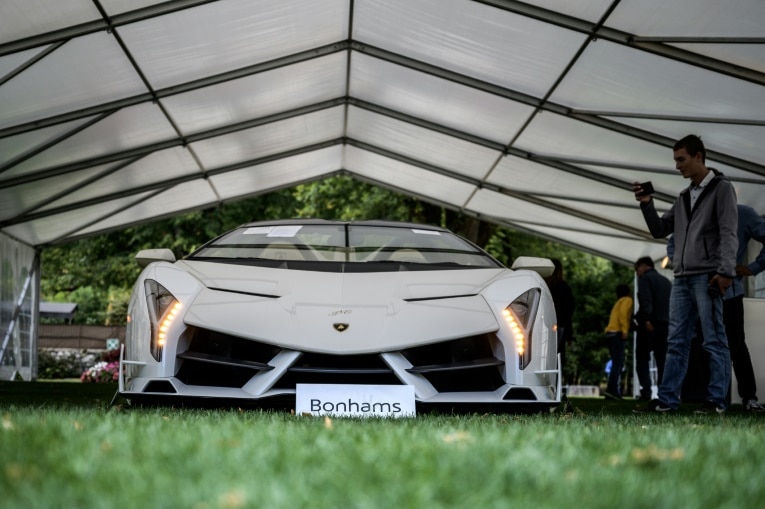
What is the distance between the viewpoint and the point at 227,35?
1141 centimetres

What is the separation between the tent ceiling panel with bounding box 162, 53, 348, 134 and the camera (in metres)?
13.3

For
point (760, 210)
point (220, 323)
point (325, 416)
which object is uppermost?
point (760, 210)

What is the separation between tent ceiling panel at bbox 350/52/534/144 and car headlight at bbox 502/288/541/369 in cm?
852

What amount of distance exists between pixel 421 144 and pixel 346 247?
11266 millimetres

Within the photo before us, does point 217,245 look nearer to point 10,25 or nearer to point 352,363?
point 352,363

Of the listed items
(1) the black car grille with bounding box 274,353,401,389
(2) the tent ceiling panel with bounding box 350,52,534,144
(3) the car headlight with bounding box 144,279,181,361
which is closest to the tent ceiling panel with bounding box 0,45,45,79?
(2) the tent ceiling panel with bounding box 350,52,534,144

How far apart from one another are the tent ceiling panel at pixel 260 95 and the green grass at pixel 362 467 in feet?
33.2

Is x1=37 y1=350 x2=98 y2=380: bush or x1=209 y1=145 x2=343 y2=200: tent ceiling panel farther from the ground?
x1=209 y1=145 x2=343 y2=200: tent ceiling panel

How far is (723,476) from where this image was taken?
2426mm

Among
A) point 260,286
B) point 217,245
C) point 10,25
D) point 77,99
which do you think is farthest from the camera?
point 77,99

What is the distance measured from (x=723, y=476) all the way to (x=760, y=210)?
12.4m

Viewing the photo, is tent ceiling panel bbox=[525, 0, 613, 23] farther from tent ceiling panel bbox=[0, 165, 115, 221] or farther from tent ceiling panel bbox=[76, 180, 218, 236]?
tent ceiling panel bbox=[76, 180, 218, 236]

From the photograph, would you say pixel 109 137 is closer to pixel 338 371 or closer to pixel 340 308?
pixel 340 308

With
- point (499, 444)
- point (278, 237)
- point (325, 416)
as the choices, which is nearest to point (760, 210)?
point (278, 237)
